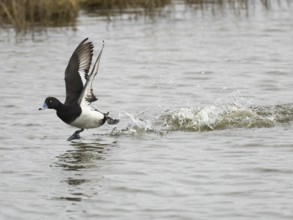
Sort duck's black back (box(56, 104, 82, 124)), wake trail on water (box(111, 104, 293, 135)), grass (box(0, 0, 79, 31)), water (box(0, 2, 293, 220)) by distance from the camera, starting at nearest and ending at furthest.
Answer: water (box(0, 2, 293, 220)) → duck's black back (box(56, 104, 82, 124)) → wake trail on water (box(111, 104, 293, 135)) → grass (box(0, 0, 79, 31))

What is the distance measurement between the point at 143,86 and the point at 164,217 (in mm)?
7766

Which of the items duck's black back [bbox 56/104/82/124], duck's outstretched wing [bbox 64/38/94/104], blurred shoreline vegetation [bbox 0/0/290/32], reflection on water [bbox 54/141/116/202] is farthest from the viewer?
blurred shoreline vegetation [bbox 0/0/290/32]

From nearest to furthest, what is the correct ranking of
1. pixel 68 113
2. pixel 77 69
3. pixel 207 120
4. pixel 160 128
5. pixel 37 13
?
pixel 68 113
pixel 77 69
pixel 207 120
pixel 160 128
pixel 37 13

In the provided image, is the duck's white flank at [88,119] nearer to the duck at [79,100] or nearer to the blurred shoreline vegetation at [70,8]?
the duck at [79,100]

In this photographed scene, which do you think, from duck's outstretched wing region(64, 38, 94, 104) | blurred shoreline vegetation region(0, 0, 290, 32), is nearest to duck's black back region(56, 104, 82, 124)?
duck's outstretched wing region(64, 38, 94, 104)

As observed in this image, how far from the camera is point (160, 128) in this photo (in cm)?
1112

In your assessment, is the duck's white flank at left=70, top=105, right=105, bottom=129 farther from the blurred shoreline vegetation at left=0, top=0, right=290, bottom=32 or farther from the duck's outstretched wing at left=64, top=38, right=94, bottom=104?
the blurred shoreline vegetation at left=0, top=0, right=290, bottom=32

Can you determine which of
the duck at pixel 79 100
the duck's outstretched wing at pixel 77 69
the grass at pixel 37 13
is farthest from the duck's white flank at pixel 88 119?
the grass at pixel 37 13

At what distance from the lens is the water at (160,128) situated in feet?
24.9

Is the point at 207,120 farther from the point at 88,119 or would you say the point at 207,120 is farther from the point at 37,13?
the point at 37,13

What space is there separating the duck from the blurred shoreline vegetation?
25.4 feet

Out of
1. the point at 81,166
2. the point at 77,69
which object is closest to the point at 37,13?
the point at 77,69

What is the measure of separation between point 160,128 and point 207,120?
0.62 meters

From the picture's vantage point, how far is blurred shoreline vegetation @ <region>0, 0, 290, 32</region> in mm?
19562
